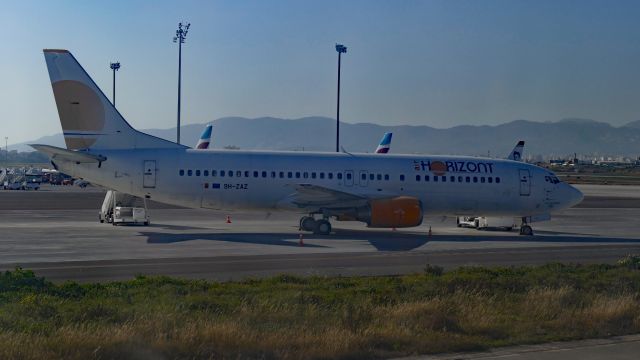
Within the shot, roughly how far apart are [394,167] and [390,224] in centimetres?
416

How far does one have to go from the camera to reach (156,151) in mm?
35031

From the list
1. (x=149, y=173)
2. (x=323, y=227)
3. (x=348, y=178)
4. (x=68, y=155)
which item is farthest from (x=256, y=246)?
(x=68, y=155)

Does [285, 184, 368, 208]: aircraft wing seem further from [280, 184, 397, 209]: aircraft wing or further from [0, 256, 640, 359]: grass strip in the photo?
[0, 256, 640, 359]: grass strip

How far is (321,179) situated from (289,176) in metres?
1.51

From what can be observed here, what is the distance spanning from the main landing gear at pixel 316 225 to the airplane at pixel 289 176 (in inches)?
1.8

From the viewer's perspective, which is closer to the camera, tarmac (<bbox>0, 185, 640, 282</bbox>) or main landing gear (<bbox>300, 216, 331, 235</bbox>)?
tarmac (<bbox>0, 185, 640, 282</bbox>)

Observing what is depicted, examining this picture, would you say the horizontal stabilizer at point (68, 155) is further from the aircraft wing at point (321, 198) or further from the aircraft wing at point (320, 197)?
the aircraft wing at point (320, 197)

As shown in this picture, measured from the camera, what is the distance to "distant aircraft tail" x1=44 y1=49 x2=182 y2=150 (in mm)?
33031

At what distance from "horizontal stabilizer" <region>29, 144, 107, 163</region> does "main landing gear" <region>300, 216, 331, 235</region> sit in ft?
30.2

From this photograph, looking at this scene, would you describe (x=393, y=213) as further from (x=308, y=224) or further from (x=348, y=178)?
(x=308, y=224)

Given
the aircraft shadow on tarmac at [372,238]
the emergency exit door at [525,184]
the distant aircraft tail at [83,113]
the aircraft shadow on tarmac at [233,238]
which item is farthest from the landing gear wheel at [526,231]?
the distant aircraft tail at [83,113]

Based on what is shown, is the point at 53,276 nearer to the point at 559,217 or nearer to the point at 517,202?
the point at 517,202

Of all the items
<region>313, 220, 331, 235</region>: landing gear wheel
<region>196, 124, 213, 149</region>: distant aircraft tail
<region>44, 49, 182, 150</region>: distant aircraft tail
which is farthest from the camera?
<region>196, 124, 213, 149</region>: distant aircraft tail

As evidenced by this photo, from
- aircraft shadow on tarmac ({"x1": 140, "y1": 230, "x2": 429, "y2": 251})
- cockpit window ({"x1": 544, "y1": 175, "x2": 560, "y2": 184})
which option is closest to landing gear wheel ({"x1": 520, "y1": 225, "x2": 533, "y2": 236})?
cockpit window ({"x1": 544, "y1": 175, "x2": 560, "y2": 184})
